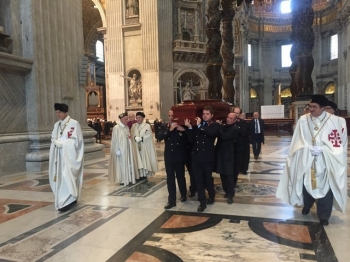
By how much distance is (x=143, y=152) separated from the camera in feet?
23.1

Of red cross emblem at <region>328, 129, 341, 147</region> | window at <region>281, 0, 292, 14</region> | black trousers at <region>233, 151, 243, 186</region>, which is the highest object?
window at <region>281, 0, 292, 14</region>

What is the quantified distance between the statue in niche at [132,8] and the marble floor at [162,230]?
2022cm

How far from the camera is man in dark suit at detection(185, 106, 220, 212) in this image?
4.56 m

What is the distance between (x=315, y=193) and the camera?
4.00 meters

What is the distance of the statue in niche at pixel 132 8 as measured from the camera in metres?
23.3

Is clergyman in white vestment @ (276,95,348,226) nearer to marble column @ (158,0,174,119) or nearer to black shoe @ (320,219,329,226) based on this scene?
black shoe @ (320,219,329,226)

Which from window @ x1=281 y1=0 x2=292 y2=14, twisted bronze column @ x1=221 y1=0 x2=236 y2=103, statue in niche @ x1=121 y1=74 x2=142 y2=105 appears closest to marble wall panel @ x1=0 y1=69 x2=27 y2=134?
twisted bronze column @ x1=221 y1=0 x2=236 y2=103

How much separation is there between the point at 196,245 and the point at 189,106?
222 centimetres

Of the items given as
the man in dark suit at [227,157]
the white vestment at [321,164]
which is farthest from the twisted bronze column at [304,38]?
the white vestment at [321,164]

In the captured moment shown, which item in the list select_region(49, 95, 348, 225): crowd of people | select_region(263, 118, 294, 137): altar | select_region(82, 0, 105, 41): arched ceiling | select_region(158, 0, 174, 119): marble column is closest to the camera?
select_region(49, 95, 348, 225): crowd of people

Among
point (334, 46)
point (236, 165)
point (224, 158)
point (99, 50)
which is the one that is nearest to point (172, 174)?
point (224, 158)

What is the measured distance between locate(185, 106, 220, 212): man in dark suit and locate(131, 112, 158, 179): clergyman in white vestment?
2.37m

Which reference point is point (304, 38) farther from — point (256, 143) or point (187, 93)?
point (187, 93)

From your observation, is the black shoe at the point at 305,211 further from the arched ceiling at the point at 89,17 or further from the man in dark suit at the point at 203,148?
the arched ceiling at the point at 89,17
